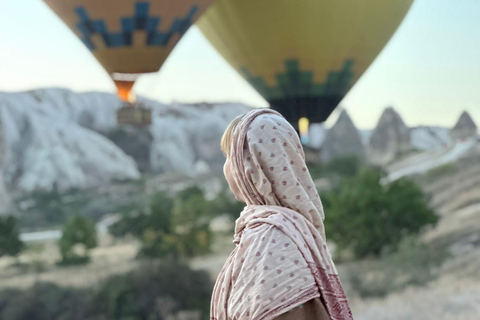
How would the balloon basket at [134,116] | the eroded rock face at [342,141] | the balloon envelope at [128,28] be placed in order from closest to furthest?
the balloon envelope at [128,28]
the balloon basket at [134,116]
the eroded rock face at [342,141]

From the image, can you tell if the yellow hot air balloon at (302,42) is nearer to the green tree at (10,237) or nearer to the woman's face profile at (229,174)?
the green tree at (10,237)

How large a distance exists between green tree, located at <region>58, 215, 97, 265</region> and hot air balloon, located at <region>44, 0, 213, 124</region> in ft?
8.52

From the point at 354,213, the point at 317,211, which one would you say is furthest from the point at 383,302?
the point at 317,211

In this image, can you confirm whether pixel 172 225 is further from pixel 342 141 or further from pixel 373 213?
pixel 373 213

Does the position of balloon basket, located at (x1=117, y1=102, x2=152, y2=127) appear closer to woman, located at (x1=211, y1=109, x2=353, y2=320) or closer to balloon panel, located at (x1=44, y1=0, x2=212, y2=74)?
balloon panel, located at (x1=44, y1=0, x2=212, y2=74)

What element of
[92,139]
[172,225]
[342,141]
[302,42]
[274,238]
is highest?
[302,42]

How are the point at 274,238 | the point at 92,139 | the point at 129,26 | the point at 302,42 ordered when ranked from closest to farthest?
the point at 274,238 < the point at 129,26 < the point at 302,42 < the point at 92,139

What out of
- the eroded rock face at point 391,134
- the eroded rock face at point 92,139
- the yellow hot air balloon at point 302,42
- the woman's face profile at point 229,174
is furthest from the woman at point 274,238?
the eroded rock face at point 391,134

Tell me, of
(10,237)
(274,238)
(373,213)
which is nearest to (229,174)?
(274,238)

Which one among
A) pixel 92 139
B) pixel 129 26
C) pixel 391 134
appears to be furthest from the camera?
pixel 391 134

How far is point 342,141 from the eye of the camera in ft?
27.6

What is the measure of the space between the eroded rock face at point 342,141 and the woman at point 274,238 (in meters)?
7.35

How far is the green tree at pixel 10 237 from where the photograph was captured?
26.5ft

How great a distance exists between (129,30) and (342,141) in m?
3.49
